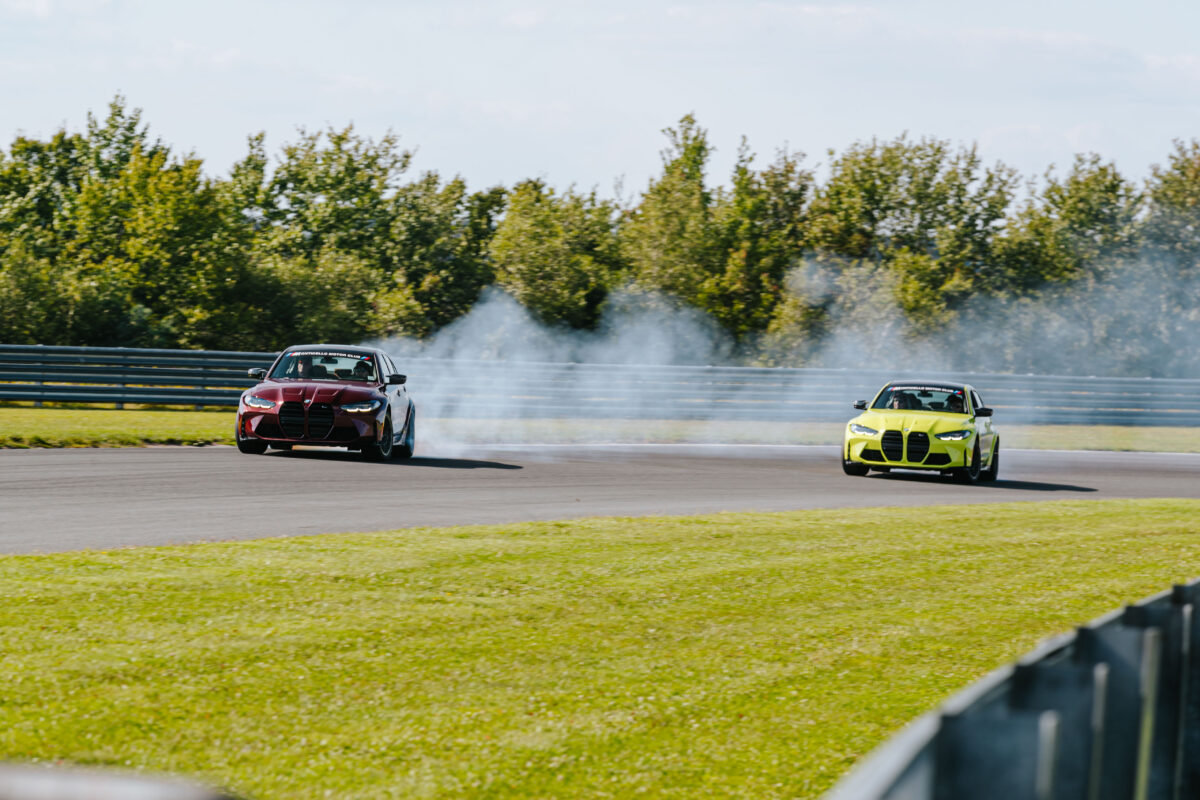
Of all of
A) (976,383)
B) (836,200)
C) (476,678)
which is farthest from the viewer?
(836,200)

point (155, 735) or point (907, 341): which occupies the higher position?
point (907, 341)

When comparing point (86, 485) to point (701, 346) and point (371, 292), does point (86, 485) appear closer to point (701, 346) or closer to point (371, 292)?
point (371, 292)

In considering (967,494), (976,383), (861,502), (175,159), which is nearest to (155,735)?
(861,502)

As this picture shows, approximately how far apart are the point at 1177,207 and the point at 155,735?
53269 mm

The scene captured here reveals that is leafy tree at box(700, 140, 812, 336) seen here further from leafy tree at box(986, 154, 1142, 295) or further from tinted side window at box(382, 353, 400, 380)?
tinted side window at box(382, 353, 400, 380)

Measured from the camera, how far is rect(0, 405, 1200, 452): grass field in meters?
19.5

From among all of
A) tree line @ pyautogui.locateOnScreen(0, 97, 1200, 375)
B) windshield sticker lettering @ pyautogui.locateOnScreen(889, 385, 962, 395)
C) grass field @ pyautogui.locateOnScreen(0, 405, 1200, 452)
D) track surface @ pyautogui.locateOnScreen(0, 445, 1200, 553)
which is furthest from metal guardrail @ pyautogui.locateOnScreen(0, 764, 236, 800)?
tree line @ pyautogui.locateOnScreen(0, 97, 1200, 375)

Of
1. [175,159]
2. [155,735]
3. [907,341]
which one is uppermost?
[175,159]

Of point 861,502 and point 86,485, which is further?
point 861,502

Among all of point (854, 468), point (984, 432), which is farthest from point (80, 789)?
point (984, 432)

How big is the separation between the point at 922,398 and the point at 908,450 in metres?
1.24

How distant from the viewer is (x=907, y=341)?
4675 cm

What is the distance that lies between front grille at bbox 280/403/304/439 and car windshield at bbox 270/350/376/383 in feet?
2.75

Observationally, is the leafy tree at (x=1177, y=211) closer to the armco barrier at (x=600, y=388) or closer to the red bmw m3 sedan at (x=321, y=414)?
the armco barrier at (x=600, y=388)
